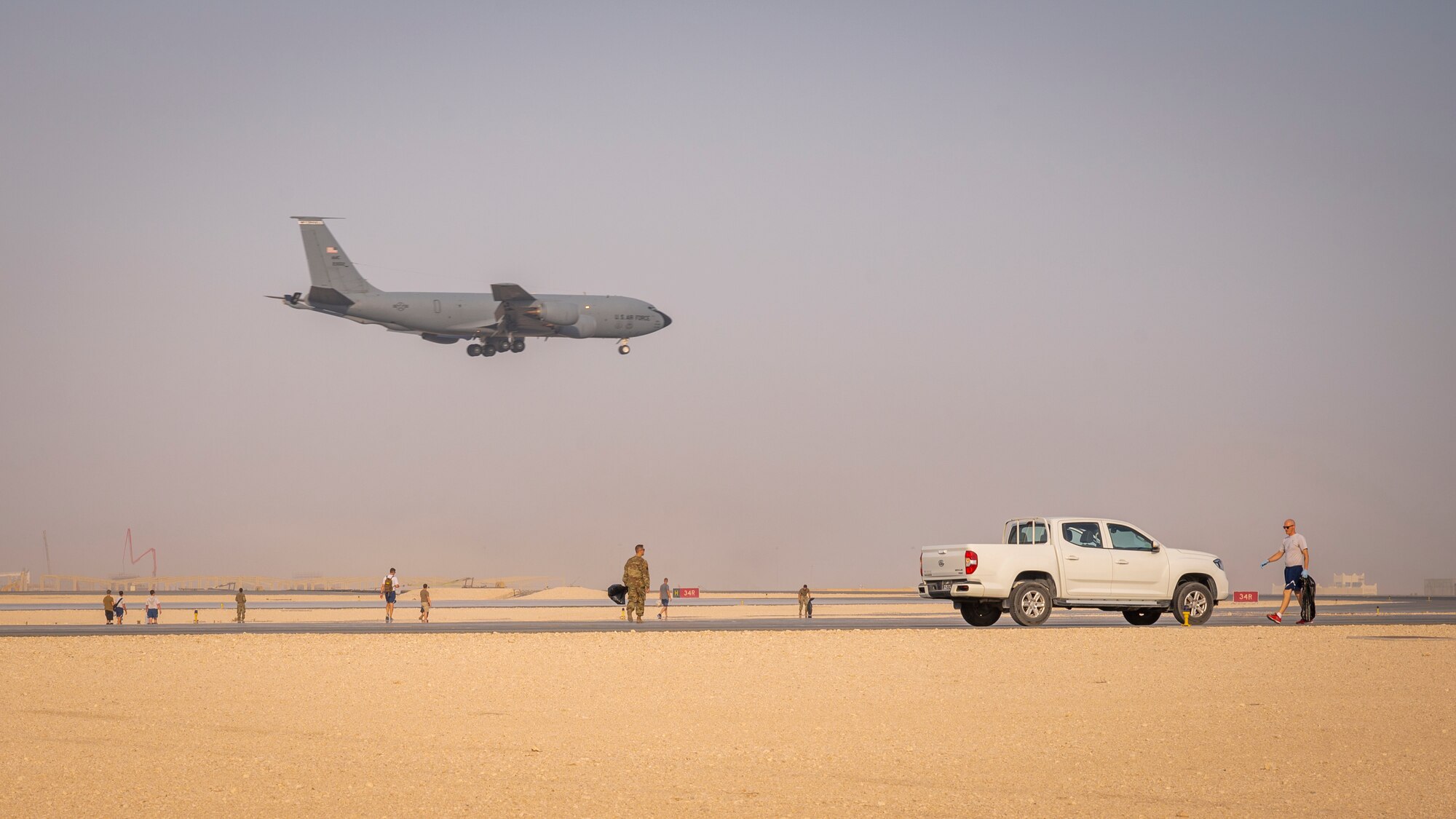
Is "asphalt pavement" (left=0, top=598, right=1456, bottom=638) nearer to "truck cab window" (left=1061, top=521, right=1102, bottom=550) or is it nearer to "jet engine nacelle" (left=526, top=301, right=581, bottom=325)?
"truck cab window" (left=1061, top=521, right=1102, bottom=550)

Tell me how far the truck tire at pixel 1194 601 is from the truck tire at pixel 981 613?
11.4 ft

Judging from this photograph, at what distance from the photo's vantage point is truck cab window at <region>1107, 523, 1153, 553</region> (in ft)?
82.4

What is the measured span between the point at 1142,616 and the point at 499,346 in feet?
151

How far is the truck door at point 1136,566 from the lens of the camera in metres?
24.9

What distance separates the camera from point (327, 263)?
7100 cm

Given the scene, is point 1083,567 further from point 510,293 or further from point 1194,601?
point 510,293

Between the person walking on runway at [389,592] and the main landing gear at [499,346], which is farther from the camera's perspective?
the main landing gear at [499,346]

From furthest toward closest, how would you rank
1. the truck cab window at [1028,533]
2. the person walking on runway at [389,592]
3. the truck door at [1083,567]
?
the person walking on runway at [389,592] < the truck cab window at [1028,533] < the truck door at [1083,567]

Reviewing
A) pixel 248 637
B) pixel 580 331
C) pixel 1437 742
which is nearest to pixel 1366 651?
pixel 1437 742

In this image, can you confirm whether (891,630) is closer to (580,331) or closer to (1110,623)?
(1110,623)

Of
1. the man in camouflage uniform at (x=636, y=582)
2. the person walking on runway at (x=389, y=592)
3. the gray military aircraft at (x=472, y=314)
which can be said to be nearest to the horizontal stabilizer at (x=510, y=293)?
the gray military aircraft at (x=472, y=314)

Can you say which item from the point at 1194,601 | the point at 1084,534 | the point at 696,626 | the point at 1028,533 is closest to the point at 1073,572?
the point at 1084,534

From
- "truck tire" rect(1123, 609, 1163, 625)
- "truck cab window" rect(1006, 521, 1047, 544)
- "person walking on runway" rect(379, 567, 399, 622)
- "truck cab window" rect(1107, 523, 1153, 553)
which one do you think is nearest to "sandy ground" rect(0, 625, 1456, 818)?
"truck cab window" rect(1006, 521, 1047, 544)

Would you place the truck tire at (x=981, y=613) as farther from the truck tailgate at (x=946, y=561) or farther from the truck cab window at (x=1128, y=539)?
the truck cab window at (x=1128, y=539)
